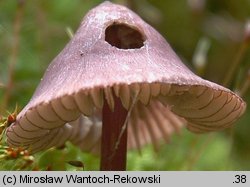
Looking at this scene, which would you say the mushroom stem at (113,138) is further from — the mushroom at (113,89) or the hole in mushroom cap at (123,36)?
the hole in mushroom cap at (123,36)

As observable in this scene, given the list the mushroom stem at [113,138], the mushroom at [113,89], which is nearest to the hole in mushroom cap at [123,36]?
the mushroom at [113,89]

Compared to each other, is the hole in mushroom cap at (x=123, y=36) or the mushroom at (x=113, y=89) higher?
the hole in mushroom cap at (x=123, y=36)

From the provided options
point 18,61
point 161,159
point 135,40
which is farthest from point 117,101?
point 18,61

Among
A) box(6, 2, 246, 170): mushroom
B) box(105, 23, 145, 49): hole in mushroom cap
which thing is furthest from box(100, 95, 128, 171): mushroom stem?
box(105, 23, 145, 49): hole in mushroom cap

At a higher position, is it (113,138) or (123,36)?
(123,36)

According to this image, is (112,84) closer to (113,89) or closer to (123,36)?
(113,89)

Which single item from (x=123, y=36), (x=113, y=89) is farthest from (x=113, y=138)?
(x=123, y=36)

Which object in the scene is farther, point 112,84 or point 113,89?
point 113,89

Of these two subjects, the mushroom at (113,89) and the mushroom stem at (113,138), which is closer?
the mushroom at (113,89)

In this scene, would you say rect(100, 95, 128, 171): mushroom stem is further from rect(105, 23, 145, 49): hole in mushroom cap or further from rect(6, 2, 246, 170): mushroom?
rect(105, 23, 145, 49): hole in mushroom cap
